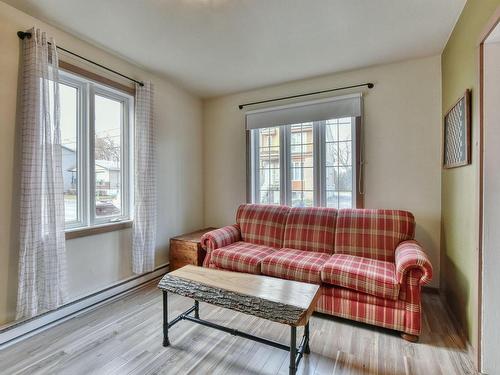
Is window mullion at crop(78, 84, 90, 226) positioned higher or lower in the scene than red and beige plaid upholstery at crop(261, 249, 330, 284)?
higher

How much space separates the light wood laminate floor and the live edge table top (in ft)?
1.29

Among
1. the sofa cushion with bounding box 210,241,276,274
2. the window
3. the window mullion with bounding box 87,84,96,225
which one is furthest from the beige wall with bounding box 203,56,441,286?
the window mullion with bounding box 87,84,96,225

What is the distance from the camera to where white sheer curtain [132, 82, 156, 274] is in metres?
2.75

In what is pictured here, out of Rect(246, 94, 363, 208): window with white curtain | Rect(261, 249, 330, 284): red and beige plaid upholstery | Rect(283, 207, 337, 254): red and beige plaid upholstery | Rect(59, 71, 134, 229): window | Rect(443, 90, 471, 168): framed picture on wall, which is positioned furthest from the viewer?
Rect(246, 94, 363, 208): window with white curtain

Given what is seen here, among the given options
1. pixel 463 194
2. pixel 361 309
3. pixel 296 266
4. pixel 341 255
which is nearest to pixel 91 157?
pixel 296 266

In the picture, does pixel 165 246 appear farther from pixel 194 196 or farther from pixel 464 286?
pixel 464 286

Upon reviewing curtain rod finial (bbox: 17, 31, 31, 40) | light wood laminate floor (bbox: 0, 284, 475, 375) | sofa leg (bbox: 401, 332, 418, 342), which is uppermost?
curtain rod finial (bbox: 17, 31, 31, 40)

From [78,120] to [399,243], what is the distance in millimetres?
3247

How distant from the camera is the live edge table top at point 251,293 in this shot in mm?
1456

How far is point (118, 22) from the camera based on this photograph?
2045 millimetres

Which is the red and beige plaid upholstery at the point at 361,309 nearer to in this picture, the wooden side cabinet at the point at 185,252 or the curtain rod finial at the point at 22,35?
the wooden side cabinet at the point at 185,252

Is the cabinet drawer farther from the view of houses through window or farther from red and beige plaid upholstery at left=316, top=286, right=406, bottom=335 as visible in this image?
red and beige plaid upholstery at left=316, top=286, right=406, bottom=335

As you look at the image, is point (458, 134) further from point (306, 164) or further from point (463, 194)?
point (306, 164)

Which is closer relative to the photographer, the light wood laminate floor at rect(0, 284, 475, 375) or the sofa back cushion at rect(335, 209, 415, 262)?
the light wood laminate floor at rect(0, 284, 475, 375)
